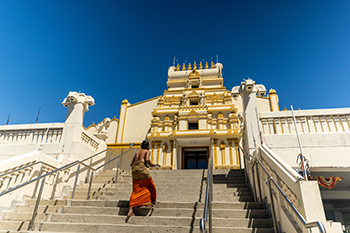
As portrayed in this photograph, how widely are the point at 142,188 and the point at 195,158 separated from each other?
11.1m

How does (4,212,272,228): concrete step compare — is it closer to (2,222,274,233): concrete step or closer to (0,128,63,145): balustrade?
(2,222,274,233): concrete step

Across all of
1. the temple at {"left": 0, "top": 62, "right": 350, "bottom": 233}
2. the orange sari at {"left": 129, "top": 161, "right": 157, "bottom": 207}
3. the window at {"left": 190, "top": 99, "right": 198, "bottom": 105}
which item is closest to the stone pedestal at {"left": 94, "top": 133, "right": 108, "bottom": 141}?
the temple at {"left": 0, "top": 62, "right": 350, "bottom": 233}

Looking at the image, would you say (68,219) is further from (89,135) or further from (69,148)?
(89,135)

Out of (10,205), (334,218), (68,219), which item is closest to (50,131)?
(10,205)

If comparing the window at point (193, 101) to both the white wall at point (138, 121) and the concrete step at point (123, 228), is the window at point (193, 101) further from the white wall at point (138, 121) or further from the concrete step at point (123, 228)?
the concrete step at point (123, 228)

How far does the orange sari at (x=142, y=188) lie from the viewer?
4.27m

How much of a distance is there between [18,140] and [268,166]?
7.71 metres

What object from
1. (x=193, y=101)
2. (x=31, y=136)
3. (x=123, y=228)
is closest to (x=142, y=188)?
(x=123, y=228)

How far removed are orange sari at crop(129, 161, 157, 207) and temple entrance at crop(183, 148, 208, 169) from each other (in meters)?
10.6

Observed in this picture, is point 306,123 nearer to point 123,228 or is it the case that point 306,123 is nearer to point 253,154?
point 253,154

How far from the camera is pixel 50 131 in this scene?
294 inches

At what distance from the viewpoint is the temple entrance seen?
49.1ft

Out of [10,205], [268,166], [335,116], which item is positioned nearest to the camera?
[268,166]

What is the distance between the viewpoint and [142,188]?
174 inches
